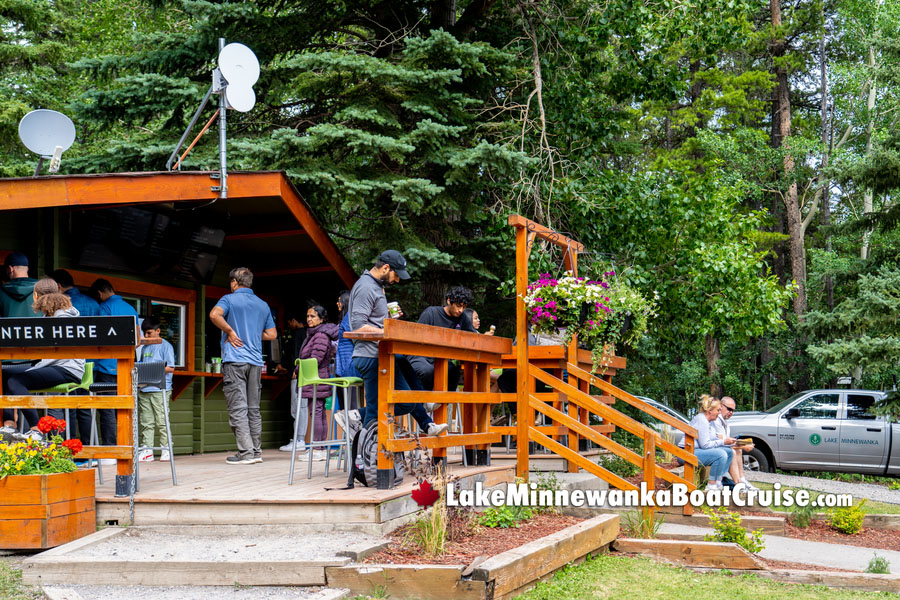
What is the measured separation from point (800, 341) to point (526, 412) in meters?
19.7

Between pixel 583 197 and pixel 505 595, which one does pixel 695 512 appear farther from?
pixel 583 197

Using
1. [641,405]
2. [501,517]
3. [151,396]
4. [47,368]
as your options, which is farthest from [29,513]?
[641,405]

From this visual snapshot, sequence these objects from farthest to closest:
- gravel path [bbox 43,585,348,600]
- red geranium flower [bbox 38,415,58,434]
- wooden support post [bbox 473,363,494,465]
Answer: wooden support post [bbox 473,363,494,465] → red geranium flower [bbox 38,415,58,434] → gravel path [bbox 43,585,348,600]

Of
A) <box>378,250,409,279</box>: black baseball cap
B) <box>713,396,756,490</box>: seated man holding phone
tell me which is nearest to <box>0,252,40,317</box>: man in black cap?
<box>378,250,409,279</box>: black baseball cap

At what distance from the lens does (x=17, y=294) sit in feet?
25.2

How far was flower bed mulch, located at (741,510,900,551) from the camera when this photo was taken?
8867mm

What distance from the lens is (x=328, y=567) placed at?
5.03 metres

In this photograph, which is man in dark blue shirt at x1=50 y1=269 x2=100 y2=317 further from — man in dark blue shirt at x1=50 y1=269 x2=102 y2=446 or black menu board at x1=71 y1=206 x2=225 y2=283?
black menu board at x1=71 y1=206 x2=225 y2=283

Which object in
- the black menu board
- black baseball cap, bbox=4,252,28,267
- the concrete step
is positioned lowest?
the concrete step

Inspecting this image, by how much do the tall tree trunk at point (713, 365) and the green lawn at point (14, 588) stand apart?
81.0 ft

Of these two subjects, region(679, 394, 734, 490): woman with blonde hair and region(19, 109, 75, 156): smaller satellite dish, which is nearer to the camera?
region(19, 109, 75, 156): smaller satellite dish

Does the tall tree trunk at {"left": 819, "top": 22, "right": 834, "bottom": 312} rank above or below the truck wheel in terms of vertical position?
above

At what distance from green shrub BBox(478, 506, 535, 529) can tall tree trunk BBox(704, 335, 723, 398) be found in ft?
71.2

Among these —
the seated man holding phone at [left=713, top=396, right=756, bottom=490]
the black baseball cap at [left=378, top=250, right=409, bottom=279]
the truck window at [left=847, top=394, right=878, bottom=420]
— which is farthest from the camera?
Result: the truck window at [left=847, top=394, right=878, bottom=420]
